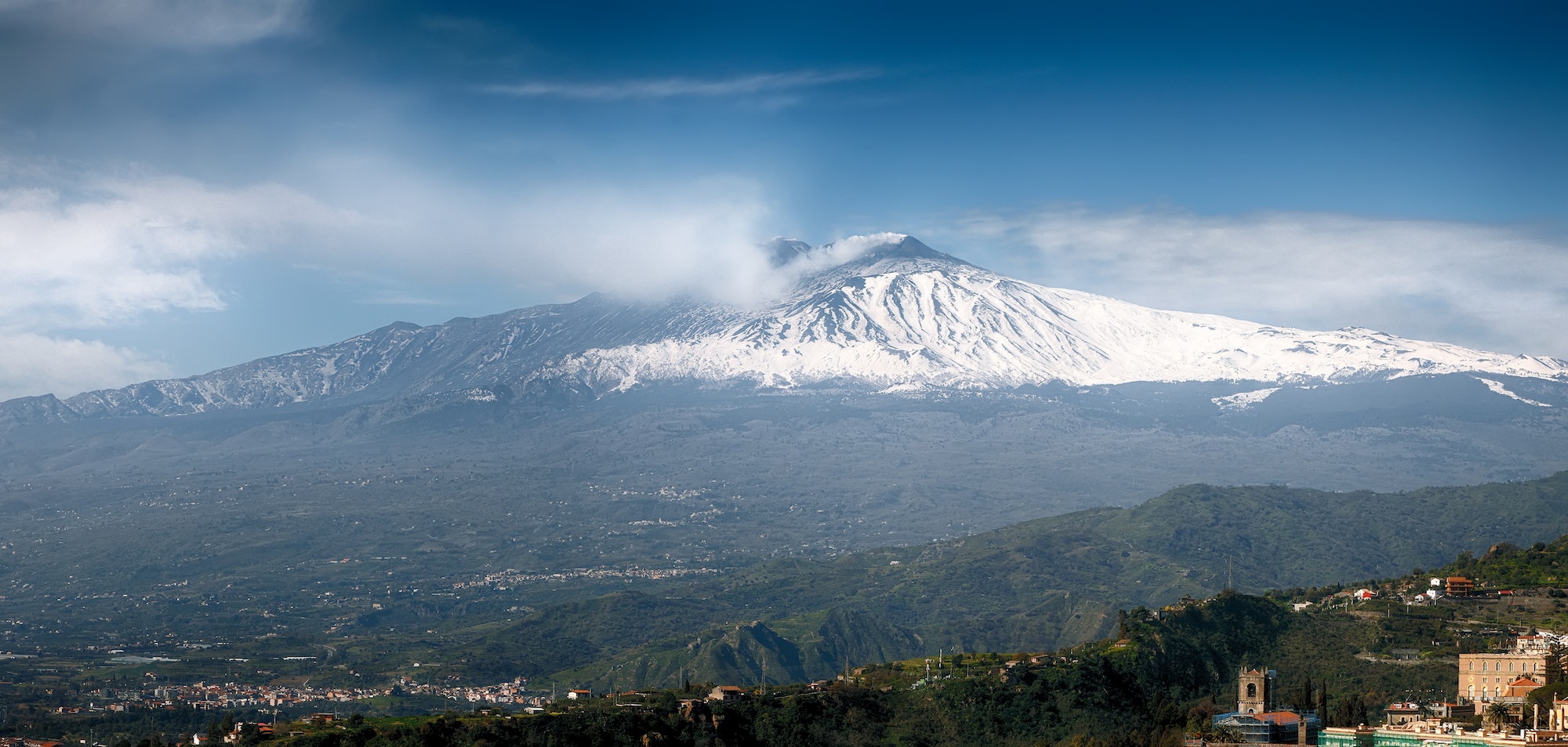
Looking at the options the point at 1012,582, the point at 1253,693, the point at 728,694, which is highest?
the point at 1253,693

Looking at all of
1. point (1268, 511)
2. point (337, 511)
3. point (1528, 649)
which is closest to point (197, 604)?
point (337, 511)

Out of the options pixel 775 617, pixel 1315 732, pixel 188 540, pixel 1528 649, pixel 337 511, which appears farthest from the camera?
pixel 337 511

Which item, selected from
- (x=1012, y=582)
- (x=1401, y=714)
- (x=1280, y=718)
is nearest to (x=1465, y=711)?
(x=1401, y=714)

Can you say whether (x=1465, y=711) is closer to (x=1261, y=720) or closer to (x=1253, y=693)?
(x=1261, y=720)

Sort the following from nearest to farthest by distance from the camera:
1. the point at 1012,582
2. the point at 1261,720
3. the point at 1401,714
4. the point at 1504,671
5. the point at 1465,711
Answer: the point at 1261,720 < the point at 1465,711 < the point at 1401,714 < the point at 1504,671 < the point at 1012,582

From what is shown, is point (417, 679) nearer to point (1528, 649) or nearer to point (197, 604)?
point (197, 604)

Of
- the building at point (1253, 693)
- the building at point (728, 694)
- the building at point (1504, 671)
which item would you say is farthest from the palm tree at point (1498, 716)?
the building at point (728, 694)
